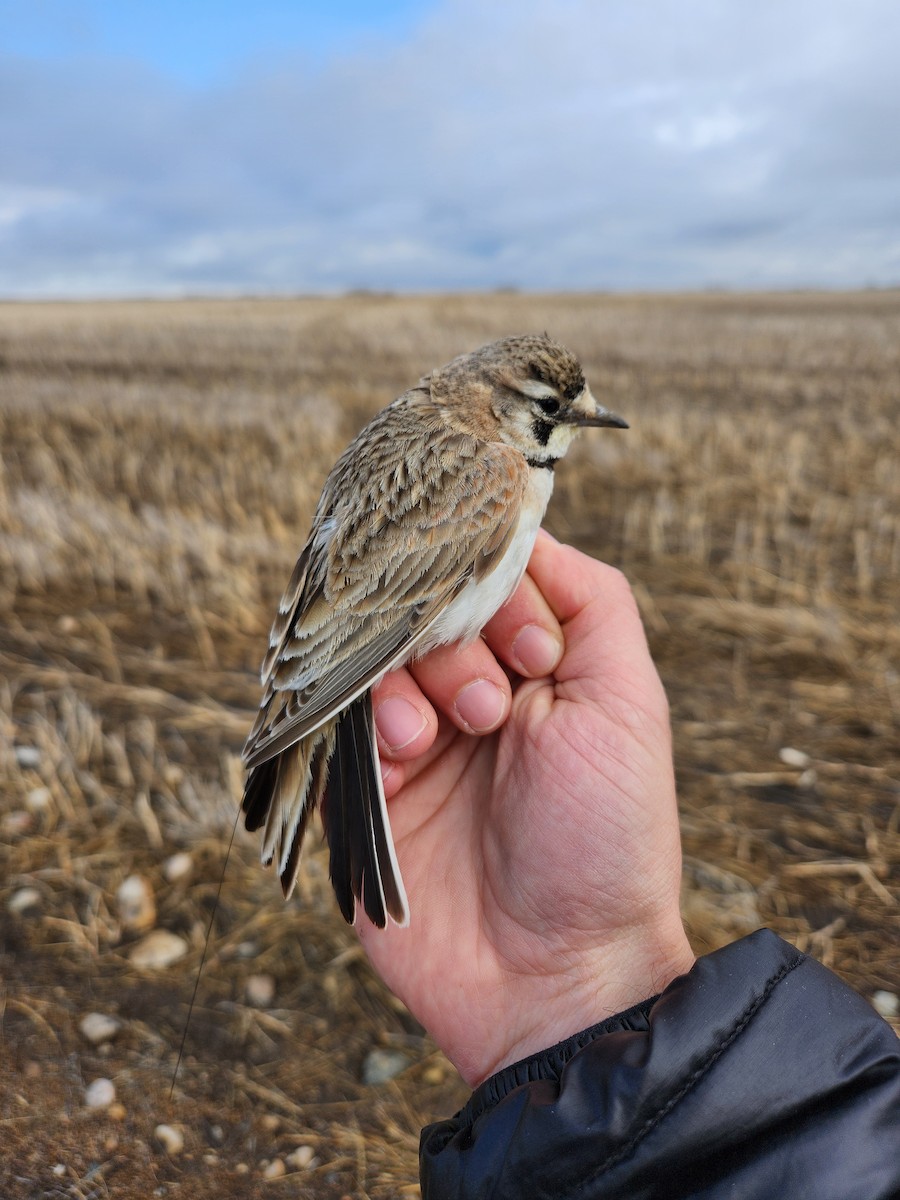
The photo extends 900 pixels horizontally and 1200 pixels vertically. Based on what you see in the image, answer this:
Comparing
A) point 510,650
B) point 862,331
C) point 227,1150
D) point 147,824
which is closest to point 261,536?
point 147,824

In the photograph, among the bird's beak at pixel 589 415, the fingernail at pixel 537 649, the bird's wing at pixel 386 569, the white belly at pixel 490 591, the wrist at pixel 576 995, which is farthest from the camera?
the bird's beak at pixel 589 415

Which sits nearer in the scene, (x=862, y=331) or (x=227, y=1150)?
(x=227, y=1150)

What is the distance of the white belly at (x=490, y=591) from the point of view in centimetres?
268

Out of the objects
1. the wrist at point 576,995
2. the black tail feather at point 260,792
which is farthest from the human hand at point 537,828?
the black tail feather at point 260,792

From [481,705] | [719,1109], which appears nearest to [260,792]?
[481,705]

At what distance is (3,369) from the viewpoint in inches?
866

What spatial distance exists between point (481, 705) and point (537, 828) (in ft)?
1.39

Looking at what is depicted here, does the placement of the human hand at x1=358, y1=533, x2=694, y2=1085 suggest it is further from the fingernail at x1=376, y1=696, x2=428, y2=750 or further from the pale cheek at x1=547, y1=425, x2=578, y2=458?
the pale cheek at x1=547, y1=425, x2=578, y2=458

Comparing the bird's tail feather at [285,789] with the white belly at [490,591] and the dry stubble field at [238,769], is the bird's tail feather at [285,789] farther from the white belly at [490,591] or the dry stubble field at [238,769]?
the dry stubble field at [238,769]

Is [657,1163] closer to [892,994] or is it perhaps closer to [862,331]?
[892,994]

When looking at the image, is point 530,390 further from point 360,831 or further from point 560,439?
point 360,831

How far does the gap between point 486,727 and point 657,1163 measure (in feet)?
4.34

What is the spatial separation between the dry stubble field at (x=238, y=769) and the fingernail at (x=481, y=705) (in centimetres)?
116

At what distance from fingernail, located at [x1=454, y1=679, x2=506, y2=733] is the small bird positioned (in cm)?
17
